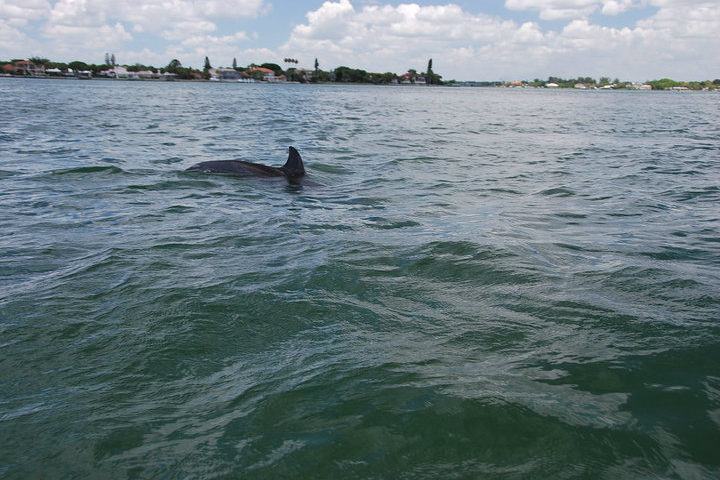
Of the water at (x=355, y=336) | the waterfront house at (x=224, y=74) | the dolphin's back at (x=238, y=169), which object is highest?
the waterfront house at (x=224, y=74)

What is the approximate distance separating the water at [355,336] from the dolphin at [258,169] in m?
1.61

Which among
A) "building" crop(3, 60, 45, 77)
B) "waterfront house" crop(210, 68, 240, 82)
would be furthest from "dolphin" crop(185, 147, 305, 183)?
"waterfront house" crop(210, 68, 240, 82)

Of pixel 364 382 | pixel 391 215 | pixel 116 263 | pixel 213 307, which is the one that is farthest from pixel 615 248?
pixel 116 263

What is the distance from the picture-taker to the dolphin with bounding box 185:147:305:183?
420 inches

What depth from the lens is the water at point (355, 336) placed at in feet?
8.64

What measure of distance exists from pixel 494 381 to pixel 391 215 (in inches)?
193

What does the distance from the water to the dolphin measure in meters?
1.61

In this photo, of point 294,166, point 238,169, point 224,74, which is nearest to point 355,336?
point 294,166

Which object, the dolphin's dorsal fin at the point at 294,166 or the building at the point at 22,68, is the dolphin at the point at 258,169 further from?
the building at the point at 22,68

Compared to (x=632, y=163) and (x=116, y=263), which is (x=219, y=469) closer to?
(x=116, y=263)

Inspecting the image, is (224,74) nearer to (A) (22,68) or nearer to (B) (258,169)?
(A) (22,68)

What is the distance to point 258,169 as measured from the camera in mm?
10969

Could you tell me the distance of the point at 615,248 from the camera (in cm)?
619

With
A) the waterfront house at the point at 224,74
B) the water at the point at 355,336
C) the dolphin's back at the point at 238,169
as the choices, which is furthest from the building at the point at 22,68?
the water at the point at 355,336
